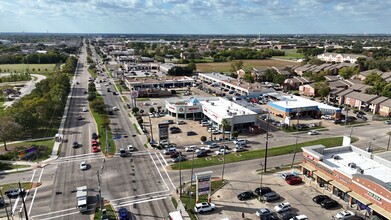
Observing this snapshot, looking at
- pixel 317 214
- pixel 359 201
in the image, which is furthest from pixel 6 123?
pixel 359 201

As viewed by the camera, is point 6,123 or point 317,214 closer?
point 317,214

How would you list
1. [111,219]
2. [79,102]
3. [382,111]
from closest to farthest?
1. [111,219]
2. [382,111]
3. [79,102]

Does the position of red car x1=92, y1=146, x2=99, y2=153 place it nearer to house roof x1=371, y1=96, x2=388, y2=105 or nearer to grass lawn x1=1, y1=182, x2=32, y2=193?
grass lawn x1=1, y1=182, x2=32, y2=193

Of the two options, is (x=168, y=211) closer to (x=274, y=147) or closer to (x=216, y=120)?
(x=274, y=147)

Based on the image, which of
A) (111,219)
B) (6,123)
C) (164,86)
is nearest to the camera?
(111,219)

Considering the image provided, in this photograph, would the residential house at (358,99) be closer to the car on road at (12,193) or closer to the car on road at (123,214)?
the car on road at (123,214)

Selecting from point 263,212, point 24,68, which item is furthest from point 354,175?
point 24,68

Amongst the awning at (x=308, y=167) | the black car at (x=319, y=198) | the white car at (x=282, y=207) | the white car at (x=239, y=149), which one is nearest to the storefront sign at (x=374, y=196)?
the black car at (x=319, y=198)
